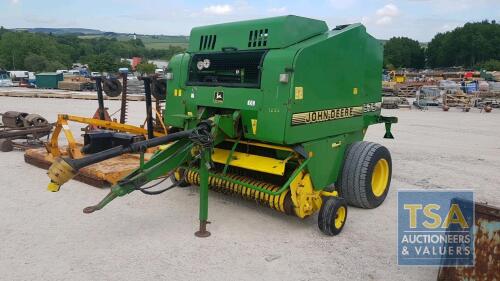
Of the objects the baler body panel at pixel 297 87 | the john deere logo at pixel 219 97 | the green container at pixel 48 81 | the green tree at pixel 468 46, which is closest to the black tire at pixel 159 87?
the baler body panel at pixel 297 87

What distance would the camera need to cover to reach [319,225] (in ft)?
14.6

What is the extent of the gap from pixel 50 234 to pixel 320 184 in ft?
9.67

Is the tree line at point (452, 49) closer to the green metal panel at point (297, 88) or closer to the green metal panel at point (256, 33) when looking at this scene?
the green metal panel at point (297, 88)

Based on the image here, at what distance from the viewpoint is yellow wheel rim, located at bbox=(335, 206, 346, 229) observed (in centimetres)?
451

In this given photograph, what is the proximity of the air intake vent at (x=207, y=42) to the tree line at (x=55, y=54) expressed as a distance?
58126 millimetres

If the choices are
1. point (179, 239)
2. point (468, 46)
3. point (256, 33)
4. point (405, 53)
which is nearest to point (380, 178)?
point (256, 33)

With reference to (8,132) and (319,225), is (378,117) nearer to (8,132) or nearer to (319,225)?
(319,225)

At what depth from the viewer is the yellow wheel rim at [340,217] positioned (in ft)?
14.8

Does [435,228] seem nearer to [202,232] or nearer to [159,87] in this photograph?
[202,232]

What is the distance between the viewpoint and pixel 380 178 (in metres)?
5.65

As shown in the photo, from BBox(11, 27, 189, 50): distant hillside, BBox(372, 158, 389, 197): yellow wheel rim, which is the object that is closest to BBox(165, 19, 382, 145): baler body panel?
BBox(372, 158, 389, 197): yellow wheel rim

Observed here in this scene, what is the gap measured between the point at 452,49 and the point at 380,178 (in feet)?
308

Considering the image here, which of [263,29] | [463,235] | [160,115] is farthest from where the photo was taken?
[160,115]

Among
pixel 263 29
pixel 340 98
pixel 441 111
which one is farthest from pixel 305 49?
pixel 441 111
